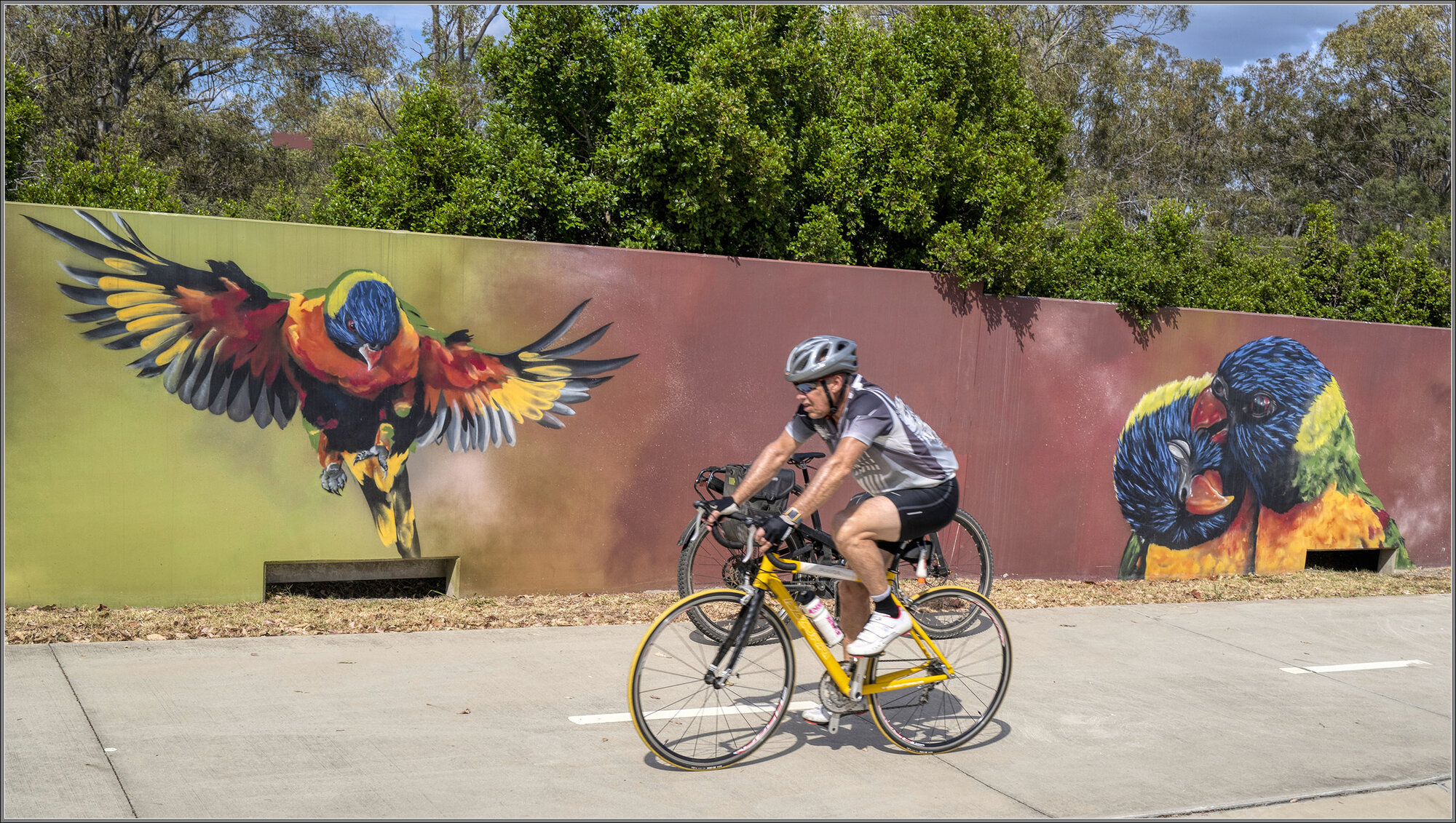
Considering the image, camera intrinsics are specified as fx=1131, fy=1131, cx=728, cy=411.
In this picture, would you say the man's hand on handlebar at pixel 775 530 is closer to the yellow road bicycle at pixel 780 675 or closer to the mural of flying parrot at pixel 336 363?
the yellow road bicycle at pixel 780 675

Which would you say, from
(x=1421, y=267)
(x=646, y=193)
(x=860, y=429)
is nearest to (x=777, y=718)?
(x=860, y=429)

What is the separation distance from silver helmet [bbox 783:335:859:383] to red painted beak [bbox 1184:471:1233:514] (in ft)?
19.9

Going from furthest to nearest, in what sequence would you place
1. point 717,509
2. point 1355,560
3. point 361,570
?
point 1355,560, point 361,570, point 717,509

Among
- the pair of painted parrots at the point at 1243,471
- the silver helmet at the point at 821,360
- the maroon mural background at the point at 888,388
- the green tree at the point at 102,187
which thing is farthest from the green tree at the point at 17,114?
the pair of painted parrots at the point at 1243,471

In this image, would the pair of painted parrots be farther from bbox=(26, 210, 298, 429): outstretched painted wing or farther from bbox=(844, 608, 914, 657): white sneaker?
bbox=(26, 210, 298, 429): outstretched painted wing

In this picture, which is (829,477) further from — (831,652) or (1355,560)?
(1355,560)

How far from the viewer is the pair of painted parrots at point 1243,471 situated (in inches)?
381

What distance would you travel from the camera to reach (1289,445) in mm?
10312

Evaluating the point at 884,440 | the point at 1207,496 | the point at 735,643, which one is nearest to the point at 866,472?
the point at 884,440

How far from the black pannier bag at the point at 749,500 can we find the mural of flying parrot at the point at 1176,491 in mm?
3885

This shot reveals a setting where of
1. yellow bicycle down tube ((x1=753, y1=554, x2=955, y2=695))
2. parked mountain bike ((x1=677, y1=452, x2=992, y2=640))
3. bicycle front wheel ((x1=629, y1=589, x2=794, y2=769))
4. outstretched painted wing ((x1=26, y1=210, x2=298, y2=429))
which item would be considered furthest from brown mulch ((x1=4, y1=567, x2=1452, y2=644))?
yellow bicycle down tube ((x1=753, y1=554, x2=955, y2=695))

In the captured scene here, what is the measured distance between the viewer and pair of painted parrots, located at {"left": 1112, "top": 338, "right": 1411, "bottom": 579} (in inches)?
381

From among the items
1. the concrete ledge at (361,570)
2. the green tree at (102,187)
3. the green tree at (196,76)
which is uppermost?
the green tree at (196,76)

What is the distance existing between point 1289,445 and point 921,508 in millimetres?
6967
